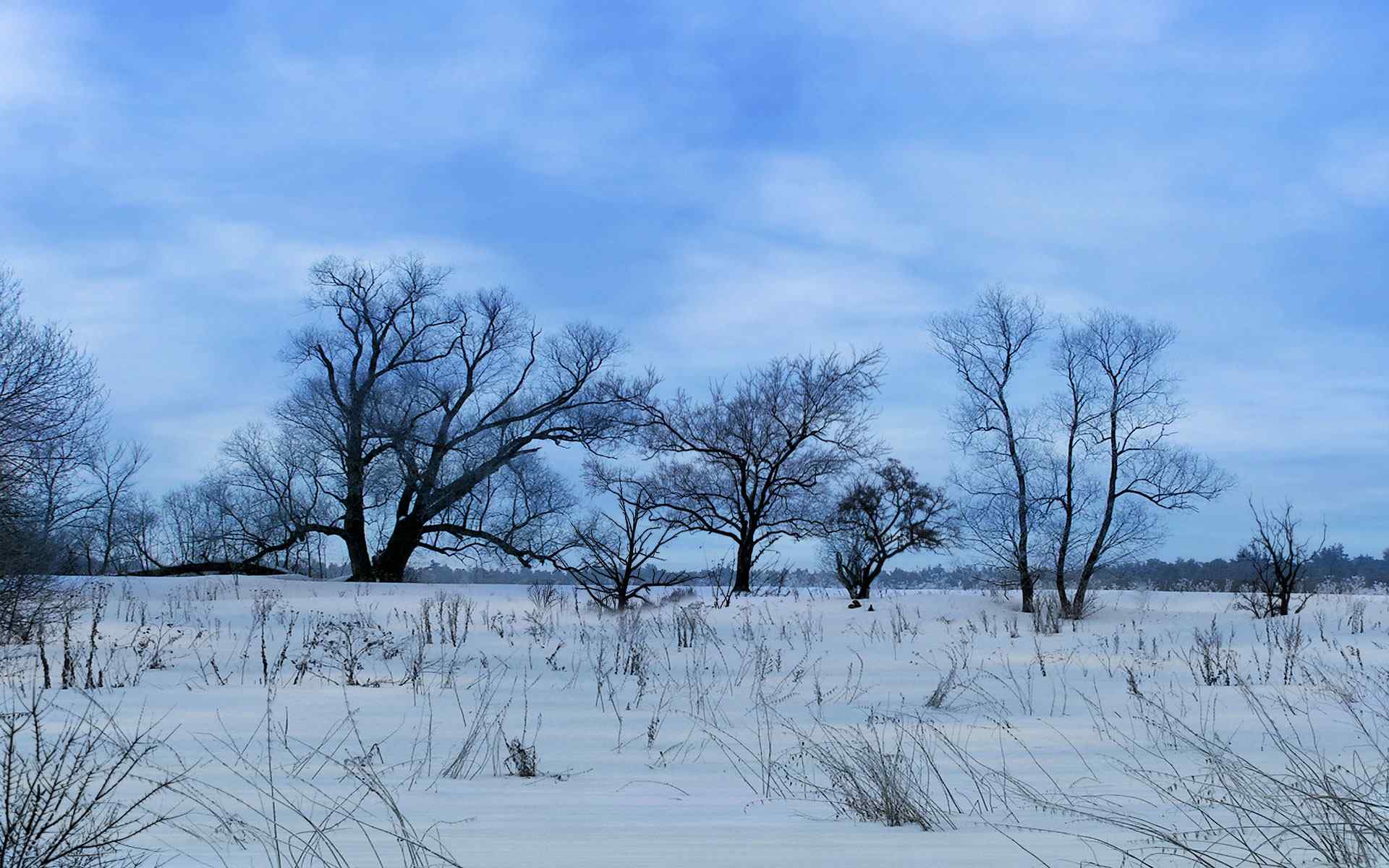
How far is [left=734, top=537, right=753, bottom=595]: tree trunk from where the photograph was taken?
28.4m

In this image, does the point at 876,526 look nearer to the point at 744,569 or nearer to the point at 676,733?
the point at 744,569

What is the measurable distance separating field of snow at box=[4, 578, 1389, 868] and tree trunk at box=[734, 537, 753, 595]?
11.6 metres

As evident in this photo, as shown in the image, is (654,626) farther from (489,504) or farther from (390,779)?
(489,504)

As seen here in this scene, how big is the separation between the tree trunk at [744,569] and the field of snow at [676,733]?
11642 mm

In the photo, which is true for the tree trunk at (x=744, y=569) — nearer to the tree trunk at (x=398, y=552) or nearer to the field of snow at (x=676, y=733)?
the tree trunk at (x=398, y=552)

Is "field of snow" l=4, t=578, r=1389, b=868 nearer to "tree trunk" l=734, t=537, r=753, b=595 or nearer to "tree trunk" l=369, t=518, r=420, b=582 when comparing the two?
"tree trunk" l=734, t=537, r=753, b=595

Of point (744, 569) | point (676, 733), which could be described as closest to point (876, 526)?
point (744, 569)

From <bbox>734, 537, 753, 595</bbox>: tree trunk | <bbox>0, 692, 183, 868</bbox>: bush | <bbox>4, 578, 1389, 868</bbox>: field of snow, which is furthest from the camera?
<bbox>734, 537, 753, 595</bbox>: tree trunk

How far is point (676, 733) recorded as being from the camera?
23.3 ft

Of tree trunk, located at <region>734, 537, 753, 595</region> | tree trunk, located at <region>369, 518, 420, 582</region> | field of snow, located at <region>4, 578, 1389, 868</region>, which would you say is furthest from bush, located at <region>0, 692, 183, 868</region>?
tree trunk, located at <region>369, 518, 420, 582</region>

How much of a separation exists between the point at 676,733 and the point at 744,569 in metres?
21.9

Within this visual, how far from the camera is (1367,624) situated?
18.9m

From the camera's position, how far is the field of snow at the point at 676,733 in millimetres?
3584

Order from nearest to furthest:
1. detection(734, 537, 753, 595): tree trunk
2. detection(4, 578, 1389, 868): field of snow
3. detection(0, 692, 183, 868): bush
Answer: detection(0, 692, 183, 868): bush, detection(4, 578, 1389, 868): field of snow, detection(734, 537, 753, 595): tree trunk
